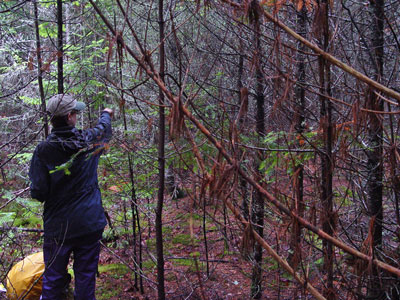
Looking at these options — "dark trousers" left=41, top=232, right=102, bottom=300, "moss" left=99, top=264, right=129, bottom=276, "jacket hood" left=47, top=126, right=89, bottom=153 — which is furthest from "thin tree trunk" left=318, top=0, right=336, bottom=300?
"moss" left=99, top=264, right=129, bottom=276

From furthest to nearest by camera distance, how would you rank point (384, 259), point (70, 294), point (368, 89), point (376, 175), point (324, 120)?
1. point (70, 294)
2. point (376, 175)
3. point (384, 259)
4. point (324, 120)
5. point (368, 89)

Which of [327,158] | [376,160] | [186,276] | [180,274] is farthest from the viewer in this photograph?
[180,274]

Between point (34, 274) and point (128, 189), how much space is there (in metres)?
1.61

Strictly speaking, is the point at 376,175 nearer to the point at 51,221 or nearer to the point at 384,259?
the point at 384,259

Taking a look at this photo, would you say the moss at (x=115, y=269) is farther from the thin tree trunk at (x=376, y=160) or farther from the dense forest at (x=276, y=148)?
the thin tree trunk at (x=376, y=160)

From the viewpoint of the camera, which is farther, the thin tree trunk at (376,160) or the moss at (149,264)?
the moss at (149,264)

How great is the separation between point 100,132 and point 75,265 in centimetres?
153

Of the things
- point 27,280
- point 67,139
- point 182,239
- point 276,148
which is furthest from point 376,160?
point 182,239

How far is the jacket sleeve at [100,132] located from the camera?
360 centimetres

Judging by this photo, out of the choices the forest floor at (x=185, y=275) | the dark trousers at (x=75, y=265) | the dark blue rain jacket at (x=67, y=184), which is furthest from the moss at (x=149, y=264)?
the dark blue rain jacket at (x=67, y=184)

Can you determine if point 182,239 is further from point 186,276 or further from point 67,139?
point 67,139

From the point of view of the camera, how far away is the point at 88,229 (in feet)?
12.0

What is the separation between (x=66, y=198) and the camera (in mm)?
3641

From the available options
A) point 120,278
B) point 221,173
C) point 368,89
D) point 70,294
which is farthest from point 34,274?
point 368,89
